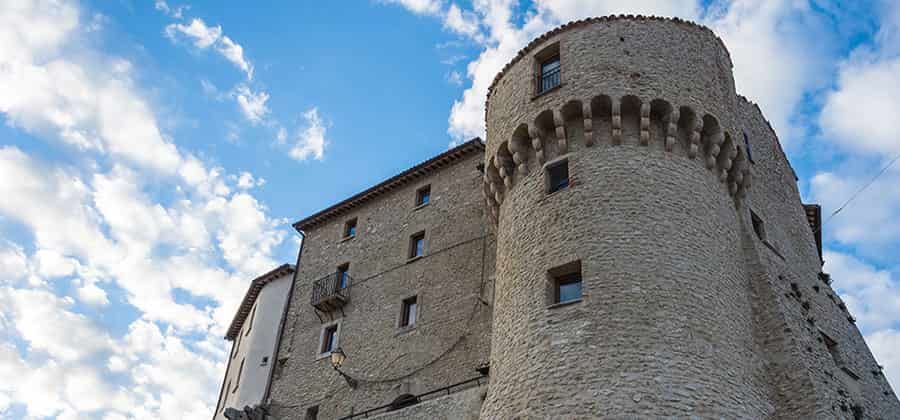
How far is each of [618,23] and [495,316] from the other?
8152mm

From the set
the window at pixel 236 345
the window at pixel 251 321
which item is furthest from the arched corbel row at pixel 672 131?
the window at pixel 236 345

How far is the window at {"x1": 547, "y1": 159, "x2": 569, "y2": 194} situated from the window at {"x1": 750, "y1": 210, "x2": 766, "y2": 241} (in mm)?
5433

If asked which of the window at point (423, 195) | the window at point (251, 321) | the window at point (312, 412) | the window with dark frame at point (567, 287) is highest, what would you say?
the window at point (423, 195)

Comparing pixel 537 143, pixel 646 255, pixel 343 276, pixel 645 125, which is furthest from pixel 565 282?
pixel 343 276

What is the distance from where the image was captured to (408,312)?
22.8 m

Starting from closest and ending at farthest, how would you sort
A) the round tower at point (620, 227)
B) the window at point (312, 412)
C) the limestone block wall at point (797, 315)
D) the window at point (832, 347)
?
the round tower at point (620, 227)
the limestone block wall at point (797, 315)
the window at point (832, 347)
the window at point (312, 412)

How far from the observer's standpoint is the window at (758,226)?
62.7 feet

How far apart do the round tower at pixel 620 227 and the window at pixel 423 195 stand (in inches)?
230

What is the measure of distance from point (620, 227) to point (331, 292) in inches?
496

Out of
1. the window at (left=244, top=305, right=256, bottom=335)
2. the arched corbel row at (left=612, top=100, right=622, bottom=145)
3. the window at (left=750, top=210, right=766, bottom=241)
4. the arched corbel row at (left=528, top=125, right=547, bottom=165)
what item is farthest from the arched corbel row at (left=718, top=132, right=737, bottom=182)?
the window at (left=244, top=305, right=256, bottom=335)

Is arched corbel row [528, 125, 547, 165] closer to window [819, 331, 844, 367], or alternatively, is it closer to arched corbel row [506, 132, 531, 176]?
arched corbel row [506, 132, 531, 176]

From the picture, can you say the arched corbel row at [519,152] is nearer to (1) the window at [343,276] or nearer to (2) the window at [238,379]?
(1) the window at [343,276]

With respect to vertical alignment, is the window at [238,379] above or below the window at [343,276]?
below

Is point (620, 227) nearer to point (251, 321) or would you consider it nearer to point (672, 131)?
point (672, 131)
